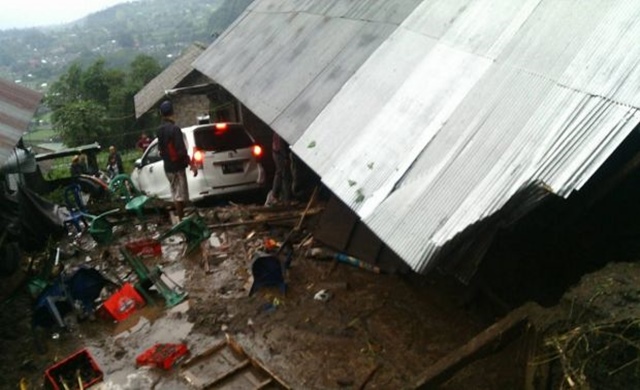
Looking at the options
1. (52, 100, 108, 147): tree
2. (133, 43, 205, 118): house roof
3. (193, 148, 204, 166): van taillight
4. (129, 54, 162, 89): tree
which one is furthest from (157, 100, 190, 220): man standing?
(129, 54, 162, 89): tree

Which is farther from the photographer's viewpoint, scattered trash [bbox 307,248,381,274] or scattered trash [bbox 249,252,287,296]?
scattered trash [bbox 307,248,381,274]

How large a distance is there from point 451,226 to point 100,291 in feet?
17.4

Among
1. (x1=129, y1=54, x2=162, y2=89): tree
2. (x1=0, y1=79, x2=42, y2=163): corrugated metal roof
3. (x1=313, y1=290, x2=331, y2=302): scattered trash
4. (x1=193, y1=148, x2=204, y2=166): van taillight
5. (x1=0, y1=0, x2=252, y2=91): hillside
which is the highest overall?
(x1=0, y1=79, x2=42, y2=163): corrugated metal roof

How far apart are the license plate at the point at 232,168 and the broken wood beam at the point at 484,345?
24.9 feet

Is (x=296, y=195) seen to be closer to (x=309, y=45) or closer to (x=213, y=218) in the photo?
(x=213, y=218)

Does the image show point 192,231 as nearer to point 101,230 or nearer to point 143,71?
point 101,230

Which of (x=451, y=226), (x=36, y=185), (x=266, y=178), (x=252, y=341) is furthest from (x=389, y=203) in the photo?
(x=36, y=185)

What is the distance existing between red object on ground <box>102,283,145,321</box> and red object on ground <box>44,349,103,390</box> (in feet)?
3.29

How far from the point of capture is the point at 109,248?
8.99 metres

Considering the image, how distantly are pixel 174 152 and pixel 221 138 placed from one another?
6.06ft

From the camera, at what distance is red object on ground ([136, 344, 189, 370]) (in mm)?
5832

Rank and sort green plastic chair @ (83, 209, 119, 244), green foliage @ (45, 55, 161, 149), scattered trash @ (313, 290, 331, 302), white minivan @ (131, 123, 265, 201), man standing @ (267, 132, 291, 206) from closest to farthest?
1. scattered trash @ (313, 290, 331, 302)
2. green plastic chair @ (83, 209, 119, 244)
3. man standing @ (267, 132, 291, 206)
4. white minivan @ (131, 123, 265, 201)
5. green foliage @ (45, 55, 161, 149)

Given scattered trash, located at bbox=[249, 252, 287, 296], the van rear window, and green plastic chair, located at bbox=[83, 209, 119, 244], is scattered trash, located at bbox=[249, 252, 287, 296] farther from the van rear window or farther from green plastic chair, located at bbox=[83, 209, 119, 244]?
the van rear window

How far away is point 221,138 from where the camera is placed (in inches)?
431
